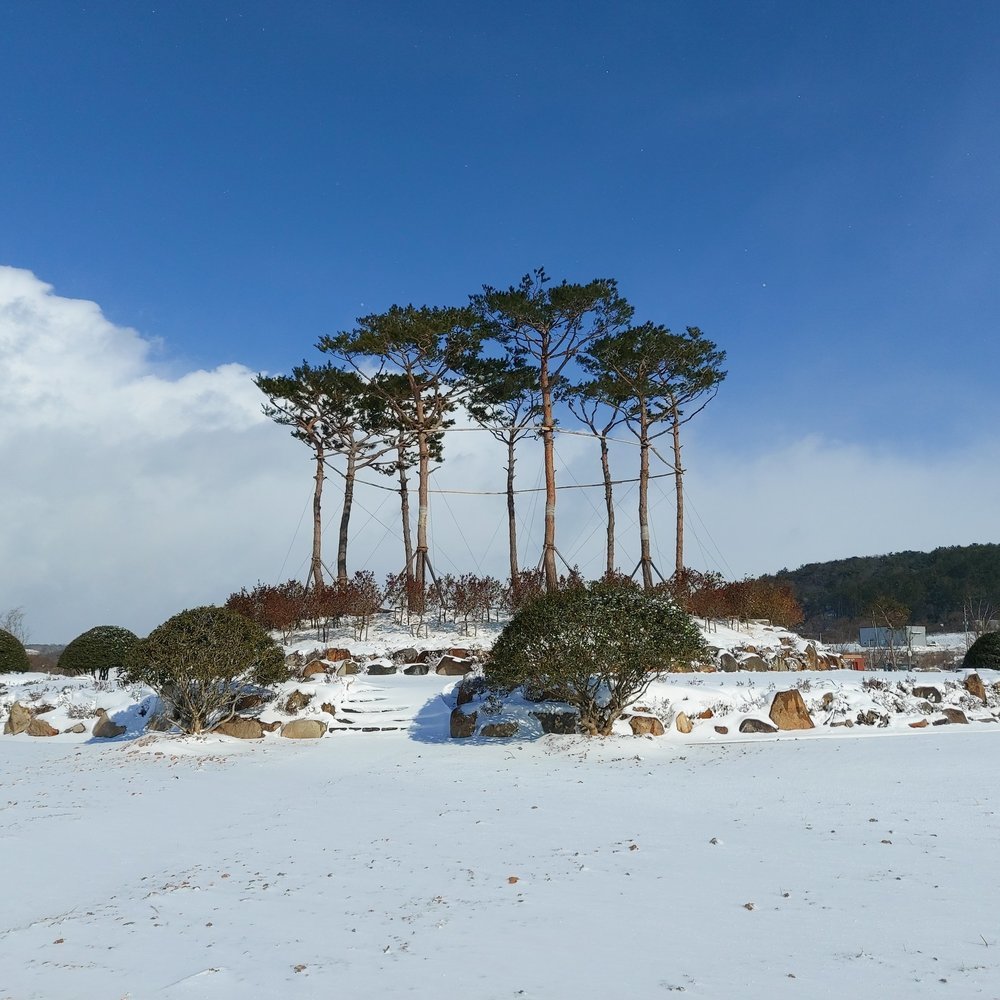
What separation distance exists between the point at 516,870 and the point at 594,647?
5.51 metres

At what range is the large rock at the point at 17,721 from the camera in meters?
14.7

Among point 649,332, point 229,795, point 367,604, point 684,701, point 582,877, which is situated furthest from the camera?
point 649,332

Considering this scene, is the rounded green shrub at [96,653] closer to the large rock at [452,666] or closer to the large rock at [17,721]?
the large rock at [17,721]

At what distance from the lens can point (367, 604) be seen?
73.0ft

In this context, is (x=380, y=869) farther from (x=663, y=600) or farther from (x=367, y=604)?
(x=367, y=604)

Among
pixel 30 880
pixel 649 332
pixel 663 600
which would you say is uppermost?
pixel 649 332

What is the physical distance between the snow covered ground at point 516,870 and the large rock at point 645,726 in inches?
11.1

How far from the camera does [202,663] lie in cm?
1236

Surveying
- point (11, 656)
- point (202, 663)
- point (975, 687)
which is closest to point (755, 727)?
point (975, 687)

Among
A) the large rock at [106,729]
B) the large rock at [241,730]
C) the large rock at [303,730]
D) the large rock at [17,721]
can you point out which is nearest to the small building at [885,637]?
the large rock at [303,730]

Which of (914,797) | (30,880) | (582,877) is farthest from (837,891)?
(30,880)

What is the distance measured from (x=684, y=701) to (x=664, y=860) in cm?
697

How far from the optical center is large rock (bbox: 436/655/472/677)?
1820 cm

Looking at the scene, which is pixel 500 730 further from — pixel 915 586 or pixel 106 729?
pixel 915 586
